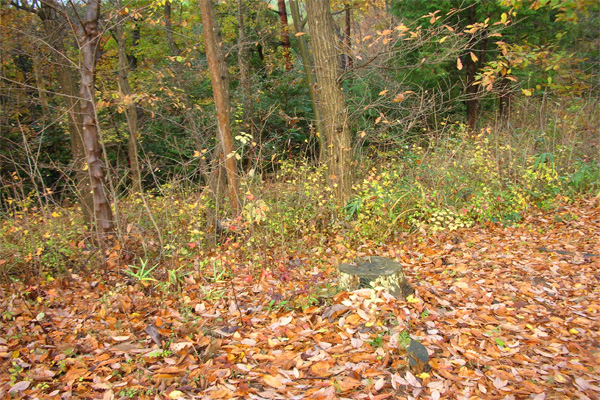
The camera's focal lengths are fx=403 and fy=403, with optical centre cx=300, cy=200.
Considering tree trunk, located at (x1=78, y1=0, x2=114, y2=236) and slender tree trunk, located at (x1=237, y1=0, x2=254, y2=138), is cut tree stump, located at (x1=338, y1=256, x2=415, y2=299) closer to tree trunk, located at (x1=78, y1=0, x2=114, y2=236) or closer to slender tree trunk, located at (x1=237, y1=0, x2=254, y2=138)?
tree trunk, located at (x1=78, y1=0, x2=114, y2=236)

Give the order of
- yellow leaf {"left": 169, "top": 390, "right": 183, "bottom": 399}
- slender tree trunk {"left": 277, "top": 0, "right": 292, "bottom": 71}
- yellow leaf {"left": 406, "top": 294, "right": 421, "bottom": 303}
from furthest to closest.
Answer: slender tree trunk {"left": 277, "top": 0, "right": 292, "bottom": 71}, yellow leaf {"left": 406, "top": 294, "right": 421, "bottom": 303}, yellow leaf {"left": 169, "top": 390, "right": 183, "bottom": 399}

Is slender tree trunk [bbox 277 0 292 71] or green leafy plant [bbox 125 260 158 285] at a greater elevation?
slender tree trunk [bbox 277 0 292 71]

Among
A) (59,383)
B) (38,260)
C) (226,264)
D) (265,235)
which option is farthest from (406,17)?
(59,383)

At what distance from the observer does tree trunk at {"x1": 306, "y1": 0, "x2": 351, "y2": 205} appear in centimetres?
620

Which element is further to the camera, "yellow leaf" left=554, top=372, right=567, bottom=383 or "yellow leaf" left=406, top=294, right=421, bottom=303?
"yellow leaf" left=406, top=294, right=421, bottom=303

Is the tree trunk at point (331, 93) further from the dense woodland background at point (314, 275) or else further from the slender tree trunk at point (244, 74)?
the slender tree trunk at point (244, 74)

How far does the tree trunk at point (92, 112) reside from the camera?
4.54 meters

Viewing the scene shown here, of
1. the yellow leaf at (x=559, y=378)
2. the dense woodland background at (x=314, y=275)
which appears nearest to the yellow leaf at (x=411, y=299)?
the dense woodland background at (x=314, y=275)

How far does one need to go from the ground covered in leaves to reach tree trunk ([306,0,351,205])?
1790 mm

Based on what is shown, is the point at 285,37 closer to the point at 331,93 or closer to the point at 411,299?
the point at 331,93

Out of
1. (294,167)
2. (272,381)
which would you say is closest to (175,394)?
(272,381)

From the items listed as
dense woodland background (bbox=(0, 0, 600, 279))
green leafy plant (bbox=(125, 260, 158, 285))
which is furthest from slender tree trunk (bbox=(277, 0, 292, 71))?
green leafy plant (bbox=(125, 260, 158, 285))

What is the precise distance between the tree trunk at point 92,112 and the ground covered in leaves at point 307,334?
0.74m

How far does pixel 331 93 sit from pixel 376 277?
3426 millimetres
